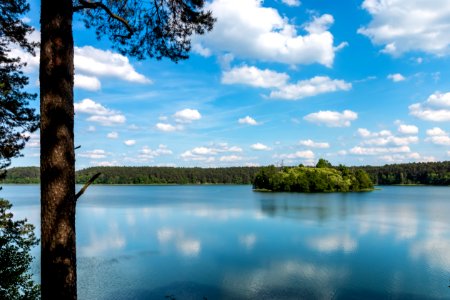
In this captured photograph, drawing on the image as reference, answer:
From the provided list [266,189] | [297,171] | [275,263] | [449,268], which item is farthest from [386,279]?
[266,189]

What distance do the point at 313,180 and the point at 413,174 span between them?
76481mm

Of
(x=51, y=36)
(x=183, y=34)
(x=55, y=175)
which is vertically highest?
(x=183, y=34)

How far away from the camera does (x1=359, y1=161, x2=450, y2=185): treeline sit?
134250mm

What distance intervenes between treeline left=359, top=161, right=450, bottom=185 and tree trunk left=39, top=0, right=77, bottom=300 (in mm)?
145408

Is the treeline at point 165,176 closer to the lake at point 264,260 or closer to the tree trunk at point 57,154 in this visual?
the lake at point 264,260

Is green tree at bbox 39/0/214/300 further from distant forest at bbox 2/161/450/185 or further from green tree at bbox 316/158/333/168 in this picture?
distant forest at bbox 2/161/450/185

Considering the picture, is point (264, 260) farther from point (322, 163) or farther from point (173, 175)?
point (173, 175)

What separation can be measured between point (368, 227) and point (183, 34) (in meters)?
30.7

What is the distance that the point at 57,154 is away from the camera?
3.09 meters

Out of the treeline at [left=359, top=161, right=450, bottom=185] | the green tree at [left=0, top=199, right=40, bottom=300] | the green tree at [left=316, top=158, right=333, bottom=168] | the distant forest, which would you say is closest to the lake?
the green tree at [left=0, top=199, right=40, bottom=300]

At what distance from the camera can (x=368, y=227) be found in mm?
31703

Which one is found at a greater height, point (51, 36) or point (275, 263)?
point (51, 36)

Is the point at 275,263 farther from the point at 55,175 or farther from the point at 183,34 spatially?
the point at 55,175

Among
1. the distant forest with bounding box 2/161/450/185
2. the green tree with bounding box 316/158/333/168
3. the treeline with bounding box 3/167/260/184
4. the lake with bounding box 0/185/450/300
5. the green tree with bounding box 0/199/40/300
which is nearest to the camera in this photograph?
the green tree with bounding box 0/199/40/300
